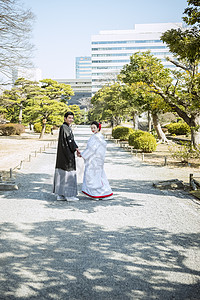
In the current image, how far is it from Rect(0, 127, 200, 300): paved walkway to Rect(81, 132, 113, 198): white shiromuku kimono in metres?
0.26

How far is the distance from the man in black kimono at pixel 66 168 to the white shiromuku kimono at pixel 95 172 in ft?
1.08

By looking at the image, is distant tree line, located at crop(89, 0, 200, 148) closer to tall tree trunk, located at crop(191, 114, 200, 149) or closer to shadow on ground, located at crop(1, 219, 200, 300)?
tall tree trunk, located at crop(191, 114, 200, 149)

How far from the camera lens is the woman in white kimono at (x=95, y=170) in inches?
260

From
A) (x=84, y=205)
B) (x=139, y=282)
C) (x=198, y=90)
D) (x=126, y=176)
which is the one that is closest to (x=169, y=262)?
(x=139, y=282)

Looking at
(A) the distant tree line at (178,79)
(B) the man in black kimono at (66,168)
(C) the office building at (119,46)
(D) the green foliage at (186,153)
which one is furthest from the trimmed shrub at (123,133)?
(C) the office building at (119,46)

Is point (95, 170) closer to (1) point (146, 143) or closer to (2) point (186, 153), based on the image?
(2) point (186, 153)

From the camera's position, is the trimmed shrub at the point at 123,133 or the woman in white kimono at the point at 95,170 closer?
the woman in white kimono at the point at 95,170

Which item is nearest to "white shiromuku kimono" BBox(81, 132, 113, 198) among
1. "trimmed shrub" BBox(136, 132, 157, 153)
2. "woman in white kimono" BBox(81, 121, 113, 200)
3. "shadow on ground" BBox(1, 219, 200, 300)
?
"woman in white kimono" BBox(81, 121, 113, 200)

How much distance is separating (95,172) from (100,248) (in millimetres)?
2935

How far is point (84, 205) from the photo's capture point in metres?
6.07

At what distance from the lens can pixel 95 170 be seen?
6.74 meters

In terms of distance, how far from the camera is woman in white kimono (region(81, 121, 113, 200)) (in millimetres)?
6598

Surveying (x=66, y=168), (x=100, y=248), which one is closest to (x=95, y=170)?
(x=66, y=168)

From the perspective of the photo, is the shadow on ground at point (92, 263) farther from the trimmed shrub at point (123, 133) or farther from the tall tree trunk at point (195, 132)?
the trimmed shrub at point (123, 133)
